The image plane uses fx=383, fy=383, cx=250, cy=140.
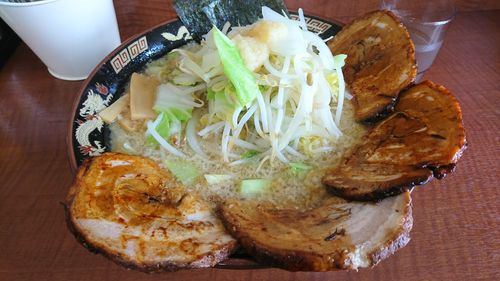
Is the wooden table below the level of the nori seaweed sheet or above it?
below

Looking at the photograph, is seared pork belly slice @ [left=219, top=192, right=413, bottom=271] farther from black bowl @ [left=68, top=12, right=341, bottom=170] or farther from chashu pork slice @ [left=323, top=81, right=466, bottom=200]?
black bowl @ [left=68, top=12, right=341, bottom=170]

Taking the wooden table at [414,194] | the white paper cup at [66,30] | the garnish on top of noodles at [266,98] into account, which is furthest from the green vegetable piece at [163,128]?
the white paper cup at [66,30]

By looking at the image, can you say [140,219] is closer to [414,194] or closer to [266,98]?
[266,98]

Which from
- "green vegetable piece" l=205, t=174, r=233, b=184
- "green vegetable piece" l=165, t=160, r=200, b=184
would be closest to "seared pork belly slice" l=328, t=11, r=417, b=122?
"green vegetable piece" l=205, t=174, r=233, b=184

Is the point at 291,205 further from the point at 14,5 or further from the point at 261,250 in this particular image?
the point at 14,5

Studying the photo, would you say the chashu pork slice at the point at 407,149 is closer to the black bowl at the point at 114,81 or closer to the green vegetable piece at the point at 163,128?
the black bowl at the point at 114,81

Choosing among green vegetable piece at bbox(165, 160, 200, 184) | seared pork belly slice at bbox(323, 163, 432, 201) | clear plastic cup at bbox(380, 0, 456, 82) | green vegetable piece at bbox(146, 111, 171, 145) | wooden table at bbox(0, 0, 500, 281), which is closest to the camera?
seared pork belly slice at bbox(323, 163, 432, 201)
